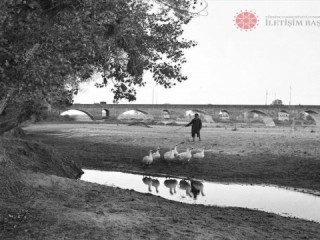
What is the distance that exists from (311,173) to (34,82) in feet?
35.1

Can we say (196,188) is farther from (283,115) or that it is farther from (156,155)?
(283,115)

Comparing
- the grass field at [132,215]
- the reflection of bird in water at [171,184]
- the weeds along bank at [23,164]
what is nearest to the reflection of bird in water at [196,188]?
the reflection of bird in water at [171,184]

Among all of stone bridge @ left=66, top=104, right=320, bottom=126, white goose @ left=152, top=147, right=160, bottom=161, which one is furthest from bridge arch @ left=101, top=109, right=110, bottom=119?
white goose @ left=152, top=147, right=160, bottom=161

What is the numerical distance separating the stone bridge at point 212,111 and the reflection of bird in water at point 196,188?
63026mm

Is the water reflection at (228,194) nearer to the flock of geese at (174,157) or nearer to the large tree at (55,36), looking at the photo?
the flock of geese at (174,157)

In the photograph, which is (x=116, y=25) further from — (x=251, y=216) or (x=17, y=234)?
(x=251, y=216)

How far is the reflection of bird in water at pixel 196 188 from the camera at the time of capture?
10.3 meters

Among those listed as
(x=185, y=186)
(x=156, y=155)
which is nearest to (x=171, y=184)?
(x=185, y=186)

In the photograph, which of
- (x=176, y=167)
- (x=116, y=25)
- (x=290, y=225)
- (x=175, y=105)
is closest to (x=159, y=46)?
(x=116, y=25)

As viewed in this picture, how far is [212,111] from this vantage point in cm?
7600

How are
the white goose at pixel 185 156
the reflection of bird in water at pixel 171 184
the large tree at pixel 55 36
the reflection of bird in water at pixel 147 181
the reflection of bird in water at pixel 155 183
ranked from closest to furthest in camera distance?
1. the large tree at pixel 55 36
2. the reflection of bird in water at pixel 171 184
3. the reflection of bird in water at pixel 155 183
4. the reflection of bird in water at pixel 147 181
5. the white goose at pixel 185 156

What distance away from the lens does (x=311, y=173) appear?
12.4m

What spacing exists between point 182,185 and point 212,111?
216 feet

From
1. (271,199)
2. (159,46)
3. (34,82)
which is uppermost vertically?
(159,46)
